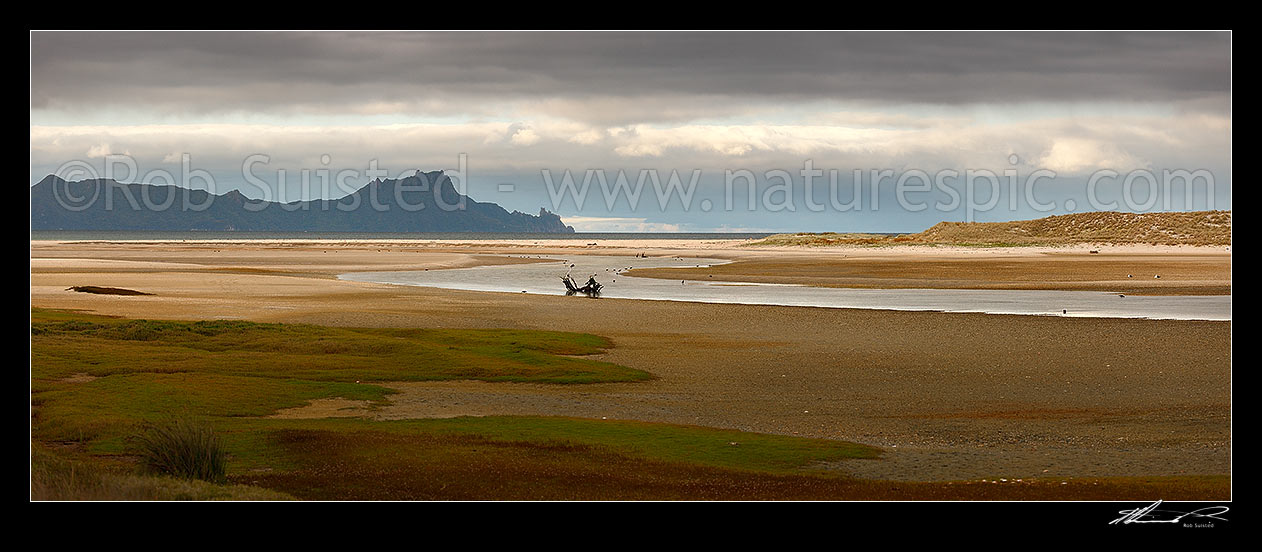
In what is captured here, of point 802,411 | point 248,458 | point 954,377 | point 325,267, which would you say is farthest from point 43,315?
point 325,267

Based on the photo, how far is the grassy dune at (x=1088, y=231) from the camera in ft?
357

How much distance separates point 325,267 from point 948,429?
63397mm

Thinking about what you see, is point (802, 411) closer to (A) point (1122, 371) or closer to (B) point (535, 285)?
(A) point (1122, 371)

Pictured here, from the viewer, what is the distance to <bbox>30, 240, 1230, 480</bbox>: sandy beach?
15.8 metres

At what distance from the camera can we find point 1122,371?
906 inches

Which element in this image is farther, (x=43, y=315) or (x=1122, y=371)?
(x=43, y=315)
